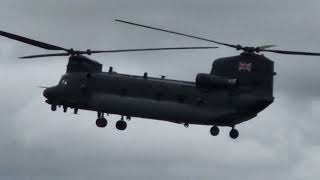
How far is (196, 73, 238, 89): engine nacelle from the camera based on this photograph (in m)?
103

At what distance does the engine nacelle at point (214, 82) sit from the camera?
10256cm

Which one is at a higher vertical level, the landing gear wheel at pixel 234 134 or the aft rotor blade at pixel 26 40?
the aft rotor blade at pixel 26 40

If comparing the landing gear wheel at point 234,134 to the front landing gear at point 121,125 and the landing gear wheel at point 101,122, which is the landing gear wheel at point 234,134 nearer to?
the front landing gear at point 121,125

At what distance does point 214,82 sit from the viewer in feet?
337

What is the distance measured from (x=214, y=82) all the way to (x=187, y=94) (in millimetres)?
2963

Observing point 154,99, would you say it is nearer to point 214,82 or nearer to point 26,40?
point 214,82

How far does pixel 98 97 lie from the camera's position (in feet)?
349

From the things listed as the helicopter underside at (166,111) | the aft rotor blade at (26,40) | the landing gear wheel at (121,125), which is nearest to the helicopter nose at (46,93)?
the aft rotor blade at (26,40)

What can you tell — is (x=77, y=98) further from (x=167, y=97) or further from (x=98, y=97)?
(x=167, y=97)

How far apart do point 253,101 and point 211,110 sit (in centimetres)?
418

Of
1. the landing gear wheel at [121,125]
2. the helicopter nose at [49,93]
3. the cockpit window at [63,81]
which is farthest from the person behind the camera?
the cockpit window at [63,81]

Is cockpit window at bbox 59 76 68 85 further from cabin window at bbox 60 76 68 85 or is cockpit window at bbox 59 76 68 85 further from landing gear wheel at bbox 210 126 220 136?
landing gear wheel at bbox 210 126 220 136

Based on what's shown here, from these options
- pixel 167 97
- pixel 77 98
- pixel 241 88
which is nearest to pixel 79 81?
pixel 77 98

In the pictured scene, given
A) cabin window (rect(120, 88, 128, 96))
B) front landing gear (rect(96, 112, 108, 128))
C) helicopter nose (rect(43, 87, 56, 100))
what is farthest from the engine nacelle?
helicopter nose (rect(43, 87, 56, 100))
